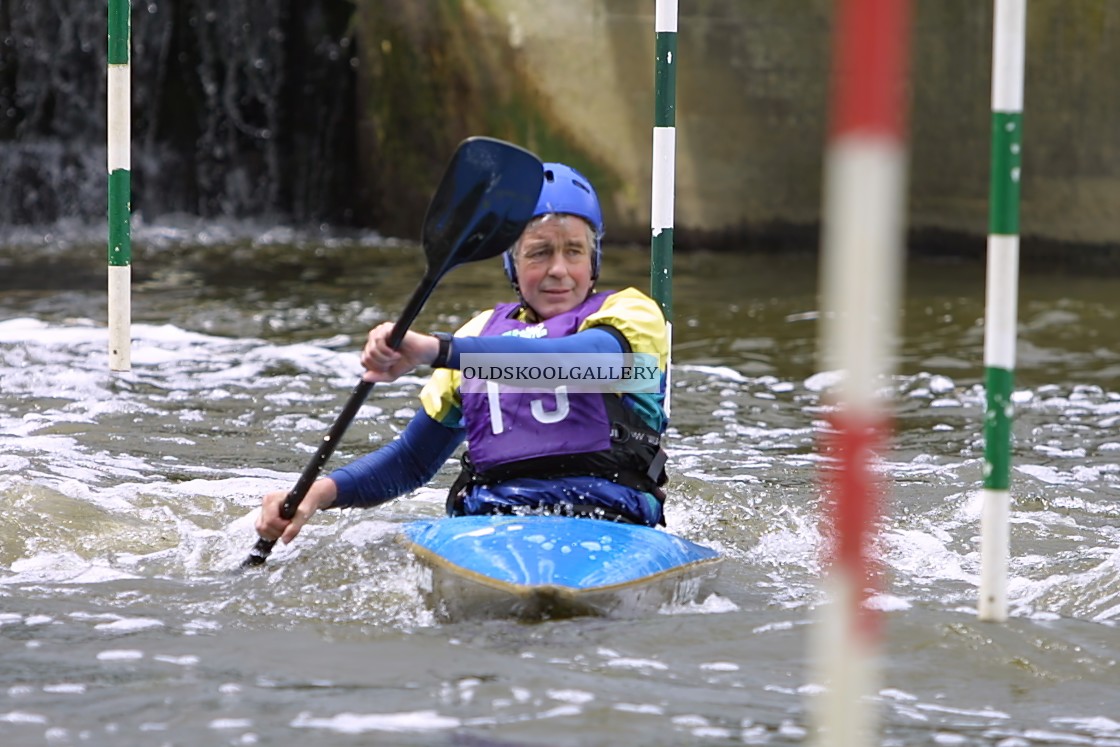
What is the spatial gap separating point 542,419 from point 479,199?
563 millimetres

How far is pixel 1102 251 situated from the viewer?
406 inches

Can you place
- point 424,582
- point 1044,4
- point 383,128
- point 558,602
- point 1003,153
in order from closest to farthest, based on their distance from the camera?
point 1003,153, point 558,602, point 424,582, point 1044,4, point 383,128

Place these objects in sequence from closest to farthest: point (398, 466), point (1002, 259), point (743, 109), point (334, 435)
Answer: point (1002, 259)
point (334, 435)
point (398, 466)
point (743, 109)

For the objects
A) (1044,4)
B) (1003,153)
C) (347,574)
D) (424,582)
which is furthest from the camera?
(1044,4)

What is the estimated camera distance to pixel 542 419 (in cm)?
372

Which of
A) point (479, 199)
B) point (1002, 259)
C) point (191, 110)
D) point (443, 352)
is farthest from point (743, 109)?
point (1002, 259)

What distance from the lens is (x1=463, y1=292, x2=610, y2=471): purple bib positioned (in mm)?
3709

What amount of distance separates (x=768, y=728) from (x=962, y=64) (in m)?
8.46

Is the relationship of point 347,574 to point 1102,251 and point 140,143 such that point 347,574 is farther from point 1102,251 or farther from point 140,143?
point 140,143

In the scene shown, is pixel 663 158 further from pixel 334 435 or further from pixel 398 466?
pixel 334 435

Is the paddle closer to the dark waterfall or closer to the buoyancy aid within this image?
the buoyancy aid

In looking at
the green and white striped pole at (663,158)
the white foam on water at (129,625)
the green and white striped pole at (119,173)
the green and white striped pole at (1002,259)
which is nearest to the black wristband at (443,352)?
the white foam on water at (129,625)

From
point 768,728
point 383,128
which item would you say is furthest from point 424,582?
point 383,128

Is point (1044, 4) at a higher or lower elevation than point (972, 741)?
higher
